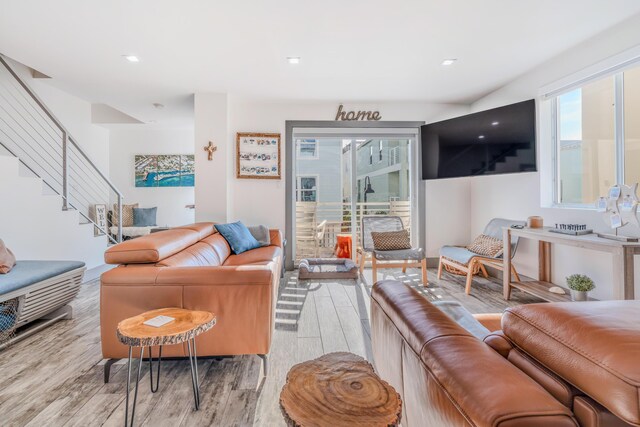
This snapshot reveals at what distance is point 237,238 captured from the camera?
143 inches

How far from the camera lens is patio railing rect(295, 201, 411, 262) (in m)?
4.92

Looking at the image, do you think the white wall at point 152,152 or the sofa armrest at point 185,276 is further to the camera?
the white wall at point 152,152

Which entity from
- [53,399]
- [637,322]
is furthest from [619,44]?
[53,399]

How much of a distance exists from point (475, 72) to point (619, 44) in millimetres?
1235

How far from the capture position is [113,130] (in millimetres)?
6492

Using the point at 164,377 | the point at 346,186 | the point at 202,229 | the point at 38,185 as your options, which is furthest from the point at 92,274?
the point at 346,186

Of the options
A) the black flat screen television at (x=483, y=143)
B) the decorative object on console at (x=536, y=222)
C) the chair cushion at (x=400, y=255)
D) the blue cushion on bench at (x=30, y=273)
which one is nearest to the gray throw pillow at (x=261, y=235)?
the chair cushion at (x=400, y=255)

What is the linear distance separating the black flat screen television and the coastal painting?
16.3 ft

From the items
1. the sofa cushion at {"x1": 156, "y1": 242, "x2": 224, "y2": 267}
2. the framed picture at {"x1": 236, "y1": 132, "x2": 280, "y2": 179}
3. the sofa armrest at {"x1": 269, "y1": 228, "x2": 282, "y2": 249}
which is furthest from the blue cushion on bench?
the framed picture at {"x1": 236, "y1": 132, "x2": 280, "y2": 179}

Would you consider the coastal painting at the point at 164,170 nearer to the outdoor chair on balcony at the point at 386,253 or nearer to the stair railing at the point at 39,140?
the stair railing at the point at 39,140

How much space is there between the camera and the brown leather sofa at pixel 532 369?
0.52m

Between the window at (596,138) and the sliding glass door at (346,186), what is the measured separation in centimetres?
195

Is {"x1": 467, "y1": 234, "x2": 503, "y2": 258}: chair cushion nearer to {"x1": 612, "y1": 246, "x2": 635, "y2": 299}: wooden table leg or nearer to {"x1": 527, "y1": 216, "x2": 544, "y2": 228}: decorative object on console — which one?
{"x1": 527, "y1": 216, "x2": 544, "y2": 228}: decorative object on console

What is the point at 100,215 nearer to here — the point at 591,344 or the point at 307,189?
the point at 307,189
